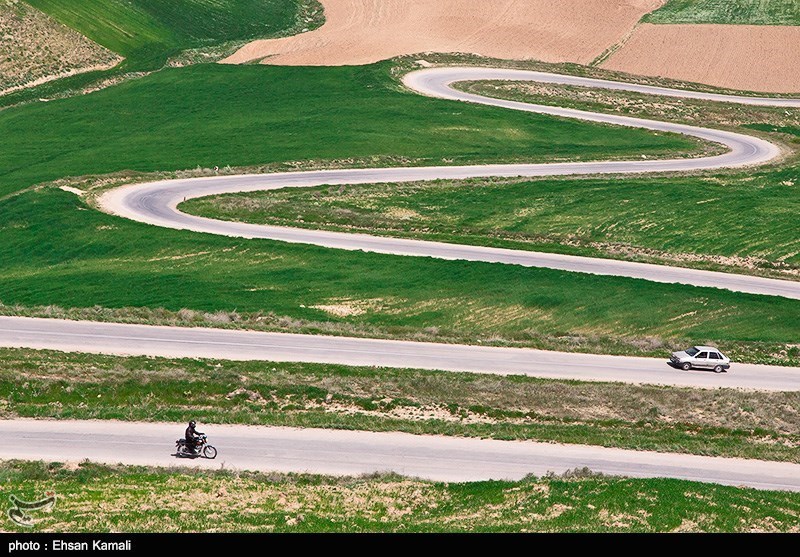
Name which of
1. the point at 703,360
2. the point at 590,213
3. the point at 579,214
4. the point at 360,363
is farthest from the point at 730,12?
the point at 360,363

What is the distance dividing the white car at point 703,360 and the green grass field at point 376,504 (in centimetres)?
1775

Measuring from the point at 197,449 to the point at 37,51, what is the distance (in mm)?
103492

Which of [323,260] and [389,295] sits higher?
[323,260]

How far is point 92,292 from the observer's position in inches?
2547

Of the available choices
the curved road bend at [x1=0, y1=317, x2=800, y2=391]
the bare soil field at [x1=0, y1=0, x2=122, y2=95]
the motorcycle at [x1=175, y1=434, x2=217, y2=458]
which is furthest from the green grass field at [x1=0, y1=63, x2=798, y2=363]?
the motorcycle at [x1=175, y1=434, x2=217, y2=458]

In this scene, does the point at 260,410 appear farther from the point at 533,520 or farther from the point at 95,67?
the point at 95,67

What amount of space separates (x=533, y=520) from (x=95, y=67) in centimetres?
11199

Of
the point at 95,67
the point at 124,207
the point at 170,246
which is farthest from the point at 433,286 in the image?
the point at 95,67

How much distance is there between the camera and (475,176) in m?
95.5

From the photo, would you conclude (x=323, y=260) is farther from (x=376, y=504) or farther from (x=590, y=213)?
(x=376, y=504)

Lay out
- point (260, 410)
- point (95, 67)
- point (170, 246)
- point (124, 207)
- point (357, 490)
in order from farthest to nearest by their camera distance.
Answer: point (95, 67) < point (124, 207) < point (170, 246) < point (260, 410) < point (357, 490)

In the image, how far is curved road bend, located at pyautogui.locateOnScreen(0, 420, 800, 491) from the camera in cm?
4003

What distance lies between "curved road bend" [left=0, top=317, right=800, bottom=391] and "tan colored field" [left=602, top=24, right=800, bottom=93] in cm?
8312

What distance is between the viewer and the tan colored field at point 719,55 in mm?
132375
